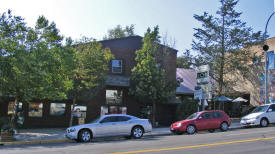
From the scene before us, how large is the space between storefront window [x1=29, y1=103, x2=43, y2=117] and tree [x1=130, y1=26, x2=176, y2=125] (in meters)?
7.63

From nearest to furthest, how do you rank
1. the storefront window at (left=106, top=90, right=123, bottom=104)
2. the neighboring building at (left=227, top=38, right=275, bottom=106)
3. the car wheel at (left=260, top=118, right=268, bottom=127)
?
1. the car wheel at (left=260, top=118, right=268, bottom=127)
2. the storefront window at (left=106, top=90, right=123, bottom=104)
3. the neighboring building at (left=227, top=38, right=275, bottom=106)

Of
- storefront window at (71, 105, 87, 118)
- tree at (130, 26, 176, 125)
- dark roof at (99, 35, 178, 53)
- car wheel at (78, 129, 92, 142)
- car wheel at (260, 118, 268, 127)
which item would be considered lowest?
car wheel at (78, 129, 92, 142)

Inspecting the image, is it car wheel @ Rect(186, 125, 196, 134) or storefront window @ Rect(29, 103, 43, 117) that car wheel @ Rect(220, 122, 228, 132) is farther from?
storefront window @ Rect(29, 103, 43, 117)

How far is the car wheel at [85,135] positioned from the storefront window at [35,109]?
927 centimetres

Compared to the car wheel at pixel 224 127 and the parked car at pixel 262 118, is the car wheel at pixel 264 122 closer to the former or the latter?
the parked car at pixel 262 118

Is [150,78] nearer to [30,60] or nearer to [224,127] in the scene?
[224,127]

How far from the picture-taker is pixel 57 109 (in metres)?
23.6

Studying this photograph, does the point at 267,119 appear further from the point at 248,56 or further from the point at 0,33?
the point at 0,33

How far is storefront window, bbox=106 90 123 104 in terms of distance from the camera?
25344mm

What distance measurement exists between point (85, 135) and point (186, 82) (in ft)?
61.1

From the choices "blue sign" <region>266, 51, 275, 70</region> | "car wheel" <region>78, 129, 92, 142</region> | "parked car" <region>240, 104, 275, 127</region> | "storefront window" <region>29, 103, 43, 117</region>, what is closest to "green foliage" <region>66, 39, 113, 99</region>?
"storefront window" <region>29, 103, 43, 117</region>

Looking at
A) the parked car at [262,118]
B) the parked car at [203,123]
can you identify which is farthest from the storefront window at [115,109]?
the parked car at [262,118]

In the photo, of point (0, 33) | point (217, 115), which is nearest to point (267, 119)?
point (217, 115)

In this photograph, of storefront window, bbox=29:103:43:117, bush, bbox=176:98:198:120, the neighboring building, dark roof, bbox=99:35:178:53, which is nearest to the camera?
storefront window, bbox=29:103:43:117
